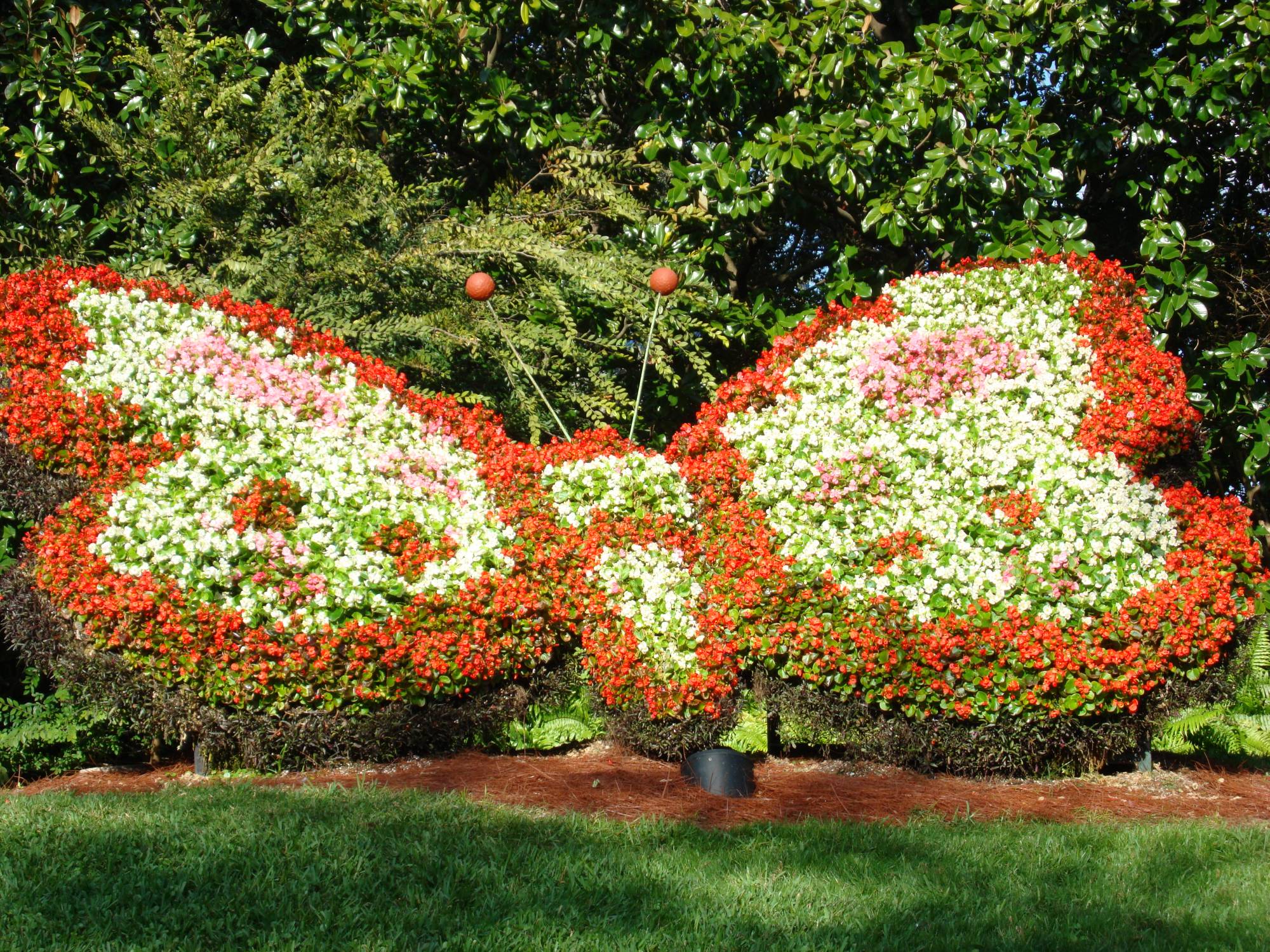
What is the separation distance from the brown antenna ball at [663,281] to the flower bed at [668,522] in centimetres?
63

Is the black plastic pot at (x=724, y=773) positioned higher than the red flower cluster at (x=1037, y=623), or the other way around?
the red flower cluster at (x=1037, y=623)

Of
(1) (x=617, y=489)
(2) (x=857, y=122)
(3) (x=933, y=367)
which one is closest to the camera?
(1) (x=617, y=489)

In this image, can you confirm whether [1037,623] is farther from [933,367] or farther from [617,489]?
[617,489]

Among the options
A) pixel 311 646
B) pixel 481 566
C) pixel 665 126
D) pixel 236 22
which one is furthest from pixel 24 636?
pixel 236 22

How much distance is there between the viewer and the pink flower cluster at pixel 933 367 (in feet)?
18.4

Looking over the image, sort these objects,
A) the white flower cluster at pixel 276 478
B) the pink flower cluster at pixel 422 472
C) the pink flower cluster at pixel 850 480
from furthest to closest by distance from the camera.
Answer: the pink flower cluster at pixel 422 472 → the pink flower cluster at pixel 850 480 → the white flower cluster at pixel 276 478

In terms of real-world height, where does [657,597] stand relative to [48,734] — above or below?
above

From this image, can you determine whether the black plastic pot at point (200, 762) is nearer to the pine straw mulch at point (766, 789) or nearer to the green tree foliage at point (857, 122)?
the pine straw mulch at point (766, 789)

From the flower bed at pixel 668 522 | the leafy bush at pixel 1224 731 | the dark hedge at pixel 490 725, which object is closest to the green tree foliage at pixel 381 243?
the flower bed at pixel 668 522

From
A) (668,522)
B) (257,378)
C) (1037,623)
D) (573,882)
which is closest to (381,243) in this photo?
(257,378)

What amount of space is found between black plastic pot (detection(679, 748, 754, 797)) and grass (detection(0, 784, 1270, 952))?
0.56 meters

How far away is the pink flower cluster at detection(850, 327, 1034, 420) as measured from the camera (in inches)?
221

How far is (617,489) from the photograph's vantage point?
18.2ft

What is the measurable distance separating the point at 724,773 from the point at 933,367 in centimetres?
225
